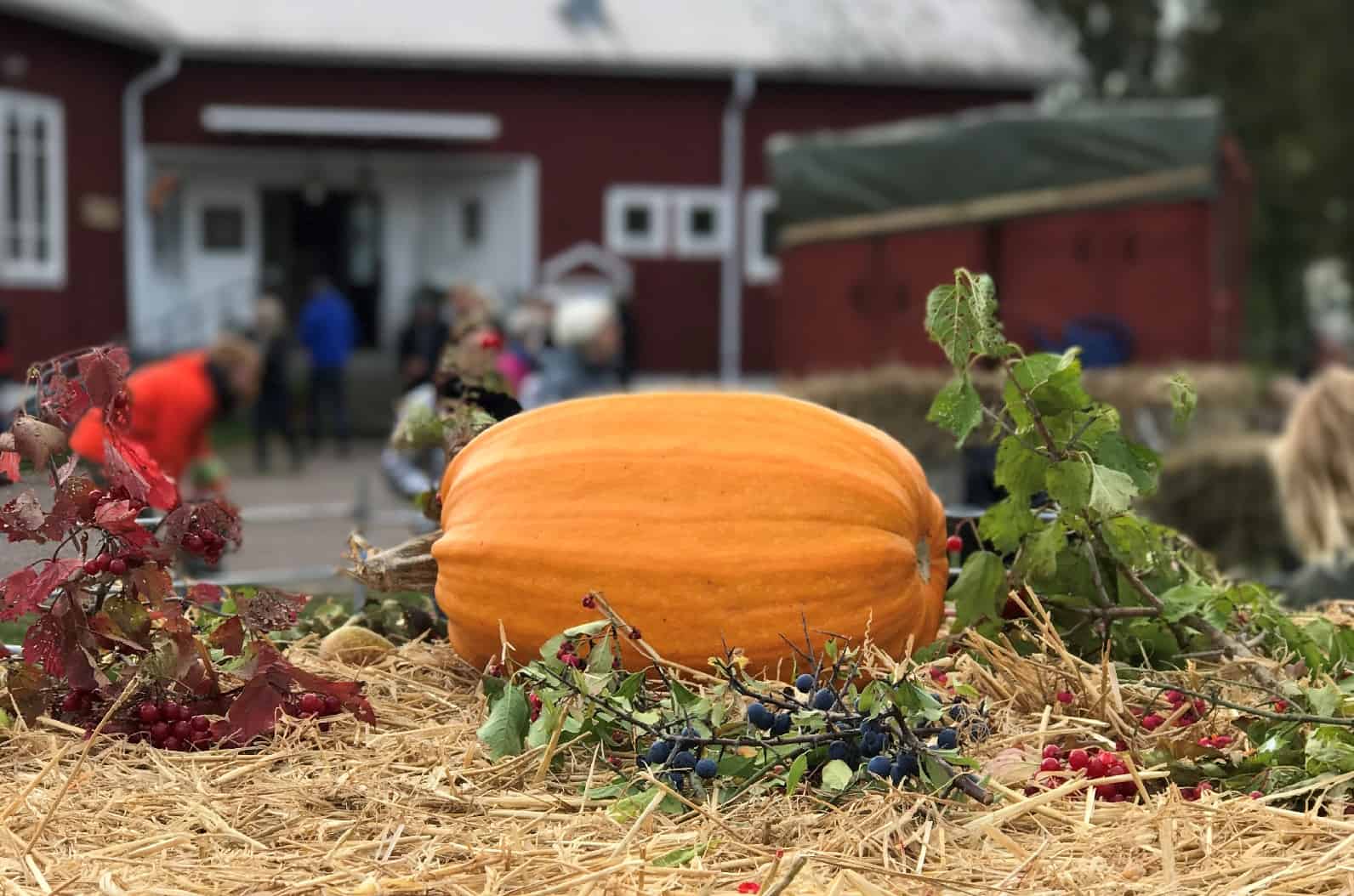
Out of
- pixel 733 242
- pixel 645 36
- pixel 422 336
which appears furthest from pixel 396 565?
pixel 645 36

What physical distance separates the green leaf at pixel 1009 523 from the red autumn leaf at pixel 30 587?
160cm

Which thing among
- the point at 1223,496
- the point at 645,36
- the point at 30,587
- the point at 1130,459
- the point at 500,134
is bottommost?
the point at 1223,496

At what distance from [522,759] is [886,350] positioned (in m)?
11.1

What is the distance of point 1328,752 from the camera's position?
96.1 inches

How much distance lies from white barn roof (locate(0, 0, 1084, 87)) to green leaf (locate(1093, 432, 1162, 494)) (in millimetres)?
22156

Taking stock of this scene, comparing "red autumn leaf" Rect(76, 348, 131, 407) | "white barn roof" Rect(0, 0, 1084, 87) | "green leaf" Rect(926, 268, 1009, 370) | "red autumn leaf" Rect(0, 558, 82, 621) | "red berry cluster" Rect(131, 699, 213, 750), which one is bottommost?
"red berry cluster" Rect(131, 699, 213, 750)

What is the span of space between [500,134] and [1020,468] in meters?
22.9

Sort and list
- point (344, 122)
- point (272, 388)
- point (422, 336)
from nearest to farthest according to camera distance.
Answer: point (422, 336) < point (272, 388) < point (344, 122)

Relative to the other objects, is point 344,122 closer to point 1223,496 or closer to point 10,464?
point 1223,496

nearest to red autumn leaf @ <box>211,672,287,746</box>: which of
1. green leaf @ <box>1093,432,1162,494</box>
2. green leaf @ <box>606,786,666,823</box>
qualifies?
green leaf @ <box>606,786,666,823</box>

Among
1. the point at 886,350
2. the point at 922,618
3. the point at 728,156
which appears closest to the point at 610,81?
the point at 728,156

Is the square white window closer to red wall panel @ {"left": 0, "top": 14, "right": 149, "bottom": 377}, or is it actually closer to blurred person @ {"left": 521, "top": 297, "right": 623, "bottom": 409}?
red wall panel @ {"left": 0, "top": 14, "right": 149, "bottom": 377}

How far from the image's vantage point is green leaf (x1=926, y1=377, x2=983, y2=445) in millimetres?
2891

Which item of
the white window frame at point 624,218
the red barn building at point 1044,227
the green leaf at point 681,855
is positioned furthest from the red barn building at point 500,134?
the green leaf at point 681,855
